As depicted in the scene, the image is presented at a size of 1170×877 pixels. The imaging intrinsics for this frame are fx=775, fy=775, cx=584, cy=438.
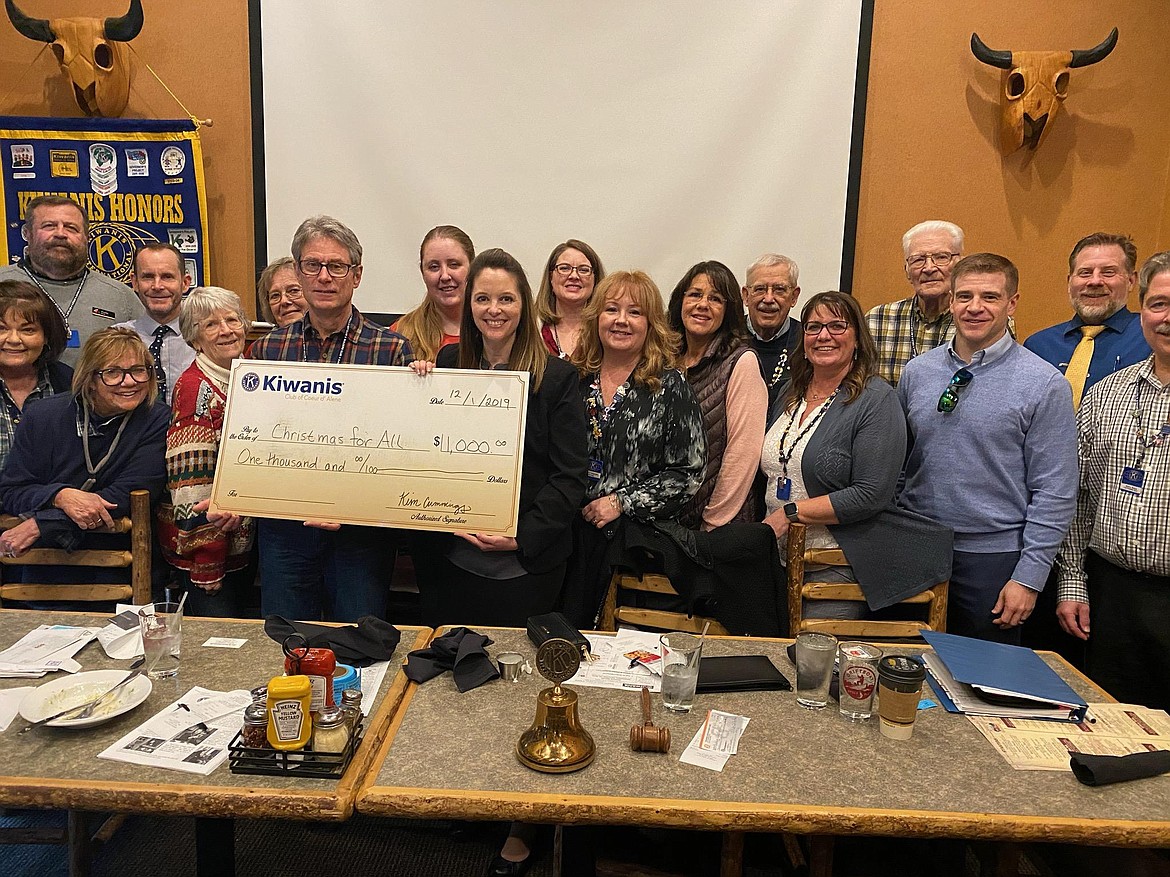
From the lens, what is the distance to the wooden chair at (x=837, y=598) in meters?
2.26

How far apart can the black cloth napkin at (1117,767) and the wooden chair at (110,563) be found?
2533mm

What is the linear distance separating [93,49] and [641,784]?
4.96m

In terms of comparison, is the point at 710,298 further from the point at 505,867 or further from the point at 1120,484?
the point at 505,867

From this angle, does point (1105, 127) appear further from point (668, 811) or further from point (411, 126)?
point (668, 811)

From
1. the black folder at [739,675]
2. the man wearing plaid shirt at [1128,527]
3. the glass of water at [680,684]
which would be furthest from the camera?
the man wearing plaid shirt at [1128,527]

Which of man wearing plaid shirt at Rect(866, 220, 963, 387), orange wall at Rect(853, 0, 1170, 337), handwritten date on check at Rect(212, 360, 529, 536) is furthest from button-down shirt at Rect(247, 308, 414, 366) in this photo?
orange wall at Rect(853, 0, 1170, 337)

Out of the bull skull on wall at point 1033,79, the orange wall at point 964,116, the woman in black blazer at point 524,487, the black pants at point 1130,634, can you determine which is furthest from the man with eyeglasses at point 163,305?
the bull skull on wall at point 1033,79

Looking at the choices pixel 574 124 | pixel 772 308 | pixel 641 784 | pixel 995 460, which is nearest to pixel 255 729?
pixel 641 784

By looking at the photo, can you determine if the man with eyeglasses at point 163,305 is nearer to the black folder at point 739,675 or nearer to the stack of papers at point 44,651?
the stack of papers at point 44,651

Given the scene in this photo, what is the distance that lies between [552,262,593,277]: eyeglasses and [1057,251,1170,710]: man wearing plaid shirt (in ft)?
6.18

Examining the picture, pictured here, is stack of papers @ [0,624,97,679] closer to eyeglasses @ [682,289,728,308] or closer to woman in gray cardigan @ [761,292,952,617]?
woman in gray cardigan @ [761,292,952,617]

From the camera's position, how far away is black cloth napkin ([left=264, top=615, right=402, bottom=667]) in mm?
1883

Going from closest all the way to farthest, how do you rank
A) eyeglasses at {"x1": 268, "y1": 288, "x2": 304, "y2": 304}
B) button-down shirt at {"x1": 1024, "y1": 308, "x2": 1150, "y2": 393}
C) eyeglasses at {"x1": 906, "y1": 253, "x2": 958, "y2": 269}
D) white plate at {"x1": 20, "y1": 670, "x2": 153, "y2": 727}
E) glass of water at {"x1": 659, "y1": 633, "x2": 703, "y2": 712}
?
white plate at {"x1": 20, "y1": 670, "x2": 153, "y2": 727} → glass of water at {"x1": 659, "y1": 633, "x2": 703, "y2": 712} → button-down shirt at {"x1": 1024, "y1": 308, "x2": 1150, "y2": 393} → eyeglasses at {"x1": 906, "y1": 253, "x2": 958, "y2": 269} → eyeglasses at {"x1": 268, "y1": 288, "x2": 304, "y2": 304}

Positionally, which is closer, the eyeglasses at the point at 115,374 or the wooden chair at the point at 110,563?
the wooden chair at the point at 110,563
